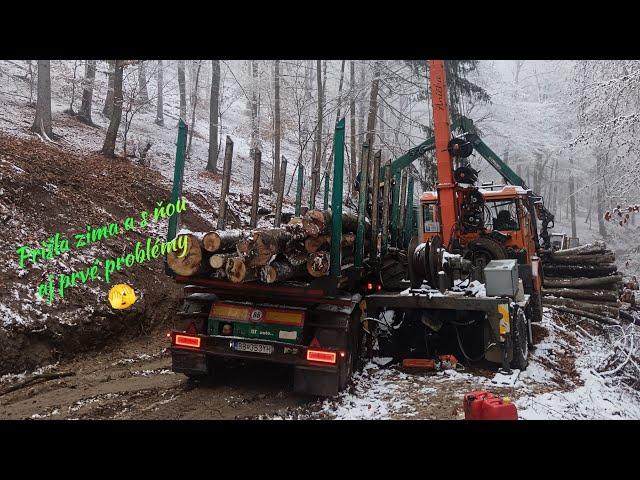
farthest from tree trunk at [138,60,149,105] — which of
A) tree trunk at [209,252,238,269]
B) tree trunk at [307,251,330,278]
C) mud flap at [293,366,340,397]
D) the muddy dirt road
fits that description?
mud flap at [293,366,340,397]

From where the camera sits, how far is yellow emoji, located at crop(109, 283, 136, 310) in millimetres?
7543

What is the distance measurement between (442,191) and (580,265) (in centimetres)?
818

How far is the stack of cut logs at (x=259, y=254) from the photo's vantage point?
16.5 feet

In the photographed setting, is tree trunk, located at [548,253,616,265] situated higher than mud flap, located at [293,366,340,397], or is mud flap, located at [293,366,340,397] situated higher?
tree trunk, located at [548,253,616,265]

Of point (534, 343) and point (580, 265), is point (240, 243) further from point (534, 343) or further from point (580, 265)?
point (580, 265)

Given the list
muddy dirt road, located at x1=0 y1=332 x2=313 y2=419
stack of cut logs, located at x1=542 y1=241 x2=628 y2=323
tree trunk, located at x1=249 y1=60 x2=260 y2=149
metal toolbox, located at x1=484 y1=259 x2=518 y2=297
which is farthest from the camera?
tree trunk, located at x1=249 y1=60 x2=260 y2=149

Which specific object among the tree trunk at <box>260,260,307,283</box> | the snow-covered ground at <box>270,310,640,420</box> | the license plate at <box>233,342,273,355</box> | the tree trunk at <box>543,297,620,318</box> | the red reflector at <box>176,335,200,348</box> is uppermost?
the tree trunk at <box>260,260,307,283</box>

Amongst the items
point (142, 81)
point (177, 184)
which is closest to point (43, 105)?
point (142, 81)

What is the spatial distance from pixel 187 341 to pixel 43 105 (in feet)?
34.5

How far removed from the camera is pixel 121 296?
770 centimetres

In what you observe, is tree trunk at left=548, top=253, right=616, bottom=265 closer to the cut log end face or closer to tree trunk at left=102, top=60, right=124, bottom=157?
the cut log end face

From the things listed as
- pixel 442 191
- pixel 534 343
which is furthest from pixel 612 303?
pixel 442 191

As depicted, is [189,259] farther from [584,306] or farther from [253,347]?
[584,306]

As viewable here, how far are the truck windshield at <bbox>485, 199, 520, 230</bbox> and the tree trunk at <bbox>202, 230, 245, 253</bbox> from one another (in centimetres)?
590
